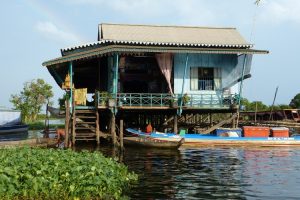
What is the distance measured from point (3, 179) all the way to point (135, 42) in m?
15.8

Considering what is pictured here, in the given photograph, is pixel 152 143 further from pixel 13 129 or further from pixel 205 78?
pixel 13 129

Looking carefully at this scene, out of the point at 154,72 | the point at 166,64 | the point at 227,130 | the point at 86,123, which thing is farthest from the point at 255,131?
the point at 86,123

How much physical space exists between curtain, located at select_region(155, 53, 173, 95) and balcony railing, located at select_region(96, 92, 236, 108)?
902mm

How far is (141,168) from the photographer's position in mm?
15234

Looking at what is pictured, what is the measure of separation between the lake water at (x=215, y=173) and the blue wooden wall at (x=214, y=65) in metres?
4.38

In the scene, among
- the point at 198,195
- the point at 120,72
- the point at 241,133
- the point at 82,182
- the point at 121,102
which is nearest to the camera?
the point at 82,182

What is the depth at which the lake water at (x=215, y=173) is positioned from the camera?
11031 millimetres

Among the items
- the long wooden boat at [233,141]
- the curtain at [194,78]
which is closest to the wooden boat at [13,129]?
the long wooden boat at [233,141]

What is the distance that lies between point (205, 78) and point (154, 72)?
129 inches

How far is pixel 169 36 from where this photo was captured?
2591 centimetres

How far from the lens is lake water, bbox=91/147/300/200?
1103 centimetres

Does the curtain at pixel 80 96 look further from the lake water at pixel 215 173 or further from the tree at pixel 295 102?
the tree at pixel 295 102

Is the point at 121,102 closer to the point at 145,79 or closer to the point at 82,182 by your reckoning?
the point at 145,79

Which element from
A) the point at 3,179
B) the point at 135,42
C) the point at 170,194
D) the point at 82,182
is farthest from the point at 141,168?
the point at 135,42
